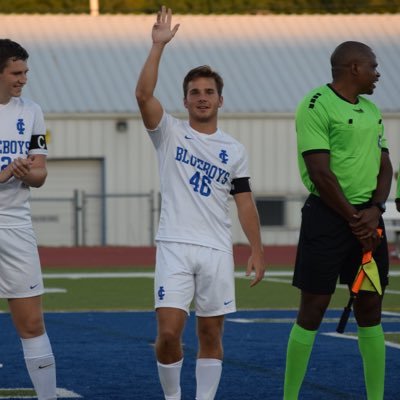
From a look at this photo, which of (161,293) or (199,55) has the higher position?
(161,293)

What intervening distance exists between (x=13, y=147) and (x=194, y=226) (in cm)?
101

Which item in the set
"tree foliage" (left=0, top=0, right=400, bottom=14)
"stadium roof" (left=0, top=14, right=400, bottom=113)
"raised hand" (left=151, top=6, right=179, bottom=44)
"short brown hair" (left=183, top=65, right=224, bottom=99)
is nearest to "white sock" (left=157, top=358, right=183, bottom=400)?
"short brown hair" (left=183, top=65, right=224, bottom=99)

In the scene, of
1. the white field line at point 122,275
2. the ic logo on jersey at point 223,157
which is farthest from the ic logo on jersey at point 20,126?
the white field line at point 122,275

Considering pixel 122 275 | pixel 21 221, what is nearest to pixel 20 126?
pixel 21 221

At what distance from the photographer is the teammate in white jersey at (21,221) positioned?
7.05m

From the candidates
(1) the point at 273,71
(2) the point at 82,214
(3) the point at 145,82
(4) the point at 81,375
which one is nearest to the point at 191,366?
(4) the point at 81,375

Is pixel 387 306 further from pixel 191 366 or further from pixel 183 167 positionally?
pixel 183 167

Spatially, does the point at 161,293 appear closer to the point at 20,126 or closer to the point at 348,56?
the point at 20,126

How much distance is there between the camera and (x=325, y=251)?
280 inches

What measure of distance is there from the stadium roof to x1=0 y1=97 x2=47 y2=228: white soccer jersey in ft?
79.5

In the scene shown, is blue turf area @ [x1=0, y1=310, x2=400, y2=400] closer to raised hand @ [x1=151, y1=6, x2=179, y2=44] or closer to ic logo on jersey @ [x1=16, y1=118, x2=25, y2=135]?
ic logo on jersey @ [x1=16, y1=118, x2=25, y2=135]

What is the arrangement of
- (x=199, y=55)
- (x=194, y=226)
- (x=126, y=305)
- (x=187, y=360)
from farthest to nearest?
1. (x=199, y=55)
2. (x=126, y=305)
3. (x=187, y=360)
4. (x=194, y=226)

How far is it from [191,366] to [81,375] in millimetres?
875

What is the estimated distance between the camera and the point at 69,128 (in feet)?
102
